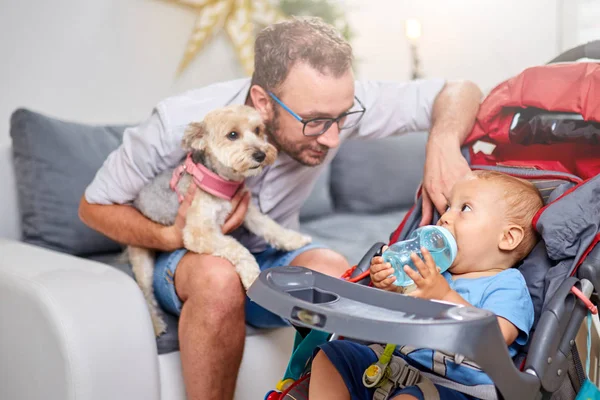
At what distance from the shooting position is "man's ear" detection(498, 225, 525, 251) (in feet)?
3.58

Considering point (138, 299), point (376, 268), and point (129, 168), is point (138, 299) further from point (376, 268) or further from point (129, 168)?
point (376, 268)

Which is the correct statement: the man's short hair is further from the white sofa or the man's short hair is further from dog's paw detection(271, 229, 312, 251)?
the white sofa

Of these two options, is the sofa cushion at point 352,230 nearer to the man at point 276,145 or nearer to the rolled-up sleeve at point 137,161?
the man at point 276,145

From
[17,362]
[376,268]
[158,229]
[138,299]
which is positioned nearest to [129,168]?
[158,229]

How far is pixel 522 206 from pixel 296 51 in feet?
1.78

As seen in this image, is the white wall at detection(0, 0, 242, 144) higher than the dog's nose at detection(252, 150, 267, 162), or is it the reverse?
the white wall at detection(0, 0, 242, 144)

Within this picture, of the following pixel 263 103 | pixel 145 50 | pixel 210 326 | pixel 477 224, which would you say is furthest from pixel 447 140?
pixel 145 50

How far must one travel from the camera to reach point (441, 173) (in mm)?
1302

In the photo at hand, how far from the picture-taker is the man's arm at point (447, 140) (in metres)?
1.27

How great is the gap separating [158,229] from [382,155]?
102 cm

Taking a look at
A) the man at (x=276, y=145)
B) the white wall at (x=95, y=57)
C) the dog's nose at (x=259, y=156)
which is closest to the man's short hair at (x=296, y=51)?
the man at (x=276, y=145)

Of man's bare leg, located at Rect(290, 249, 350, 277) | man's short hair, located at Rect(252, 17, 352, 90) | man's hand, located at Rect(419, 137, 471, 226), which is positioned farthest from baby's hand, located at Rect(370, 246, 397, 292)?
man's short hair, located at Rect(252, 17, 352, 90)

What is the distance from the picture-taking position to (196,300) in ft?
4.23

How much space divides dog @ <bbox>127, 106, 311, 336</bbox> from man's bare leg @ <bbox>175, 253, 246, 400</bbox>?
36 millimetres
